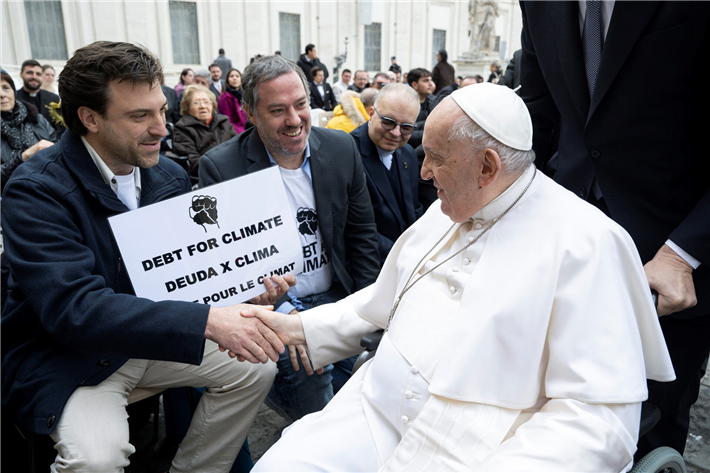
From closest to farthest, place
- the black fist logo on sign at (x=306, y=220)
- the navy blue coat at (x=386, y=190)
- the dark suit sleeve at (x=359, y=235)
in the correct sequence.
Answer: the black fist logo on sign at (x=306, y=220)
the dark suit sleeve at (x=359, y=235)
the navy blue coat at (x=386, y=190)

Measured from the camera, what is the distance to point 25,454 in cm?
242

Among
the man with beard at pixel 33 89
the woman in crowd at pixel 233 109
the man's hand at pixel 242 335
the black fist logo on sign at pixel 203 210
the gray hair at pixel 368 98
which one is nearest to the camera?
the man's hand at pixel 242 335

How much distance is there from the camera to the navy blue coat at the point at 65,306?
1987mm

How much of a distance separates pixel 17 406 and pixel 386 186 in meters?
2.61

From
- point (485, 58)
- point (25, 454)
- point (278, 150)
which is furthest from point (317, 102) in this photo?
point (485, 58)

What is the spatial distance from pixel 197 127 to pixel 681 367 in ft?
18.7

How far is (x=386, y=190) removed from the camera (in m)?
3.95

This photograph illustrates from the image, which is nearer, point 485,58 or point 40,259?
point 40,259

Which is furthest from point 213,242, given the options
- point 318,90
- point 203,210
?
point 318,90

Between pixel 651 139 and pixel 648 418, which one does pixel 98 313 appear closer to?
pixel 648 418

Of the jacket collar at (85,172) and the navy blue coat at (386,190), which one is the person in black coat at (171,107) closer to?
the navy blue coat at (386,190)

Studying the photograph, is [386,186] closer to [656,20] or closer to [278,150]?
[278,150]

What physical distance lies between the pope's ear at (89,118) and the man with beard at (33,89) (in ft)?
23.7

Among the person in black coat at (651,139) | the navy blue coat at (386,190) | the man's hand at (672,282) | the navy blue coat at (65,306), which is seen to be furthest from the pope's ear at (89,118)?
the man's hand at (672,282)
